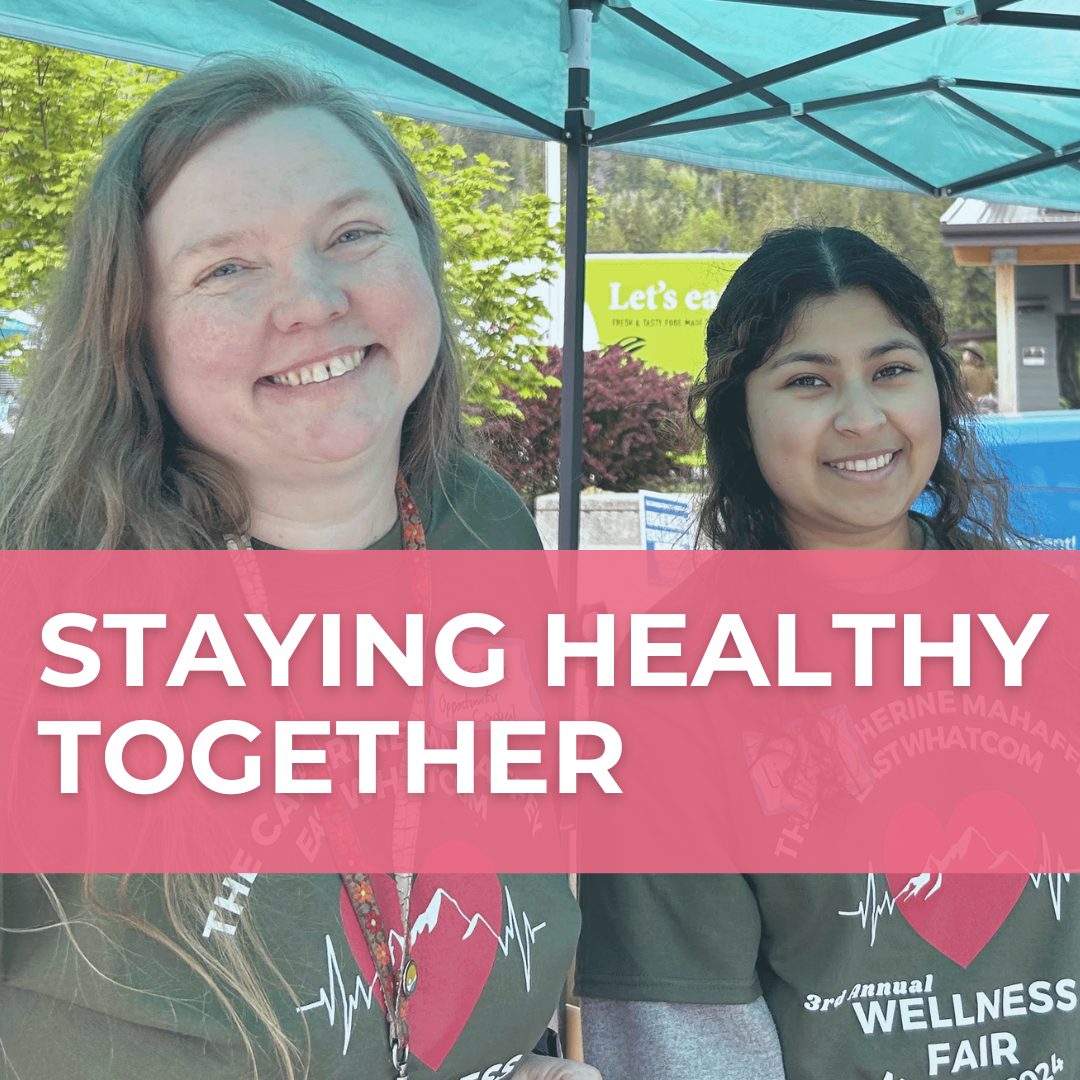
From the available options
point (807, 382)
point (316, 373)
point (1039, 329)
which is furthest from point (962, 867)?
point (1039, 329)

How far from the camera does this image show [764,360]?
1713 millimetres

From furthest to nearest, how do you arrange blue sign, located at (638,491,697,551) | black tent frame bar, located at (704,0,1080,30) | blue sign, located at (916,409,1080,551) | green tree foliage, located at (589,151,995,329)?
green tree foliage, located at (589,151,995,329), blue sign, located at (638,491,697,551), blue sign, located at (916,409,1080,551), black tent frame bar, located at (704,0,1080,30)

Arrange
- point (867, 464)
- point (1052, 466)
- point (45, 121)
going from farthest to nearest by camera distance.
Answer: point (45, 121)
point (1052, 466)
point (867, 464)

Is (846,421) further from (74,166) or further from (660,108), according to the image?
(74,166)

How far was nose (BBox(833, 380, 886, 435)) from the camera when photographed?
5.24 ft

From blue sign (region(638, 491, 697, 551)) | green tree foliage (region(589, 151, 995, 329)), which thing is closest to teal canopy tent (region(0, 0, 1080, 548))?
blue sign (region(638, 491, 697, 551))

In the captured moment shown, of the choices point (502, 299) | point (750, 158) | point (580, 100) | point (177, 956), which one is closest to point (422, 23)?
point (580, 100)

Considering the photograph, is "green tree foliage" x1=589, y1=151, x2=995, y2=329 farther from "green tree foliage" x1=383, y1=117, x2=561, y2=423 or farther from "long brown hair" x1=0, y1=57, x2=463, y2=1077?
"long brown hair" x1=0, y1=57, x2=463, y2=1077

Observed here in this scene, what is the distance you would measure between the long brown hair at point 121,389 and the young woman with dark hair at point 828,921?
70 cm

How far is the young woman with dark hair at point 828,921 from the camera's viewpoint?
1.51 metres

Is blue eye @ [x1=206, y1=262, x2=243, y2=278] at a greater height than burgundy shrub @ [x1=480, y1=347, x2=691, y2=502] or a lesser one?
lesser

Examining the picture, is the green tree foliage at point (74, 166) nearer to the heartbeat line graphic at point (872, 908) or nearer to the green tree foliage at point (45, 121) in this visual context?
the green tree foliage at point (45, 121)

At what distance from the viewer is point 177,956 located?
1.18m
